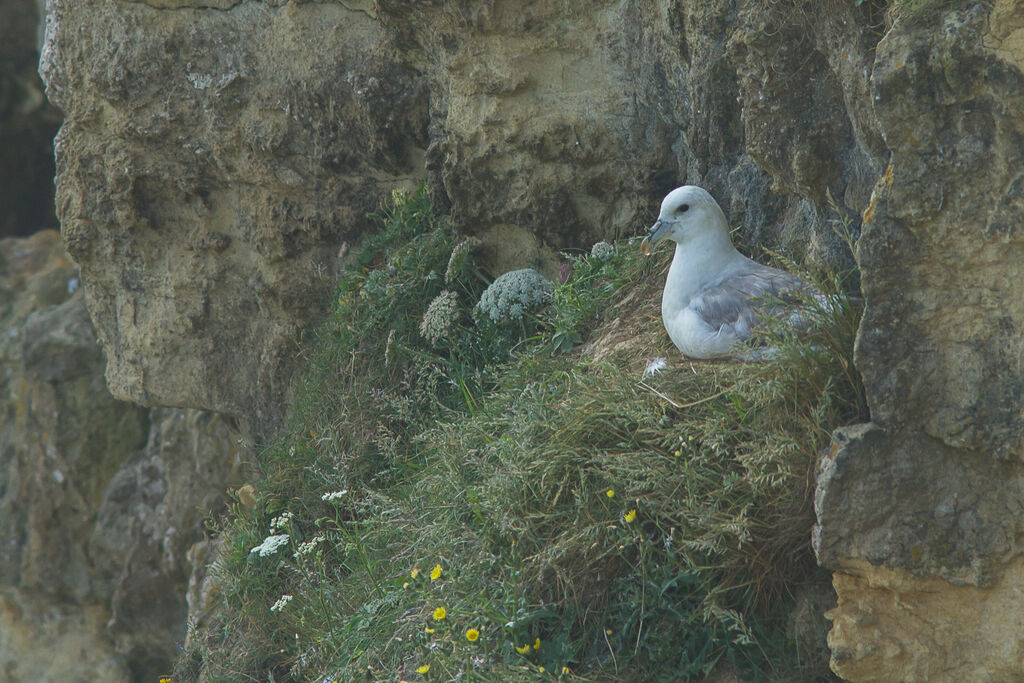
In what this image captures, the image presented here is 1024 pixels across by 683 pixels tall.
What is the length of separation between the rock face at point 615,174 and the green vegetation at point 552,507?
27 cm

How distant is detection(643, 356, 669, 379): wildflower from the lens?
3416mm

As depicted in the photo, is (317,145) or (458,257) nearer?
(458,257)

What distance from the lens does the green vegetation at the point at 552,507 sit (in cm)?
297

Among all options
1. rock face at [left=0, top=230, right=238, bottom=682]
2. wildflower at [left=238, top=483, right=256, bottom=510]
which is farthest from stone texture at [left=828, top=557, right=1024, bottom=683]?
rock face at [left=0, top=230, right=238, bottom=682]

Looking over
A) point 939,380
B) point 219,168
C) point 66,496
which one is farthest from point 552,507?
point 66,496

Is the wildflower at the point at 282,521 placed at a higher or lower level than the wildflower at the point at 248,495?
higher

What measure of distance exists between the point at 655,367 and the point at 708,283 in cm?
33

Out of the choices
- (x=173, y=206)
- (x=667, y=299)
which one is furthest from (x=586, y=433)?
(x=173, y=206)

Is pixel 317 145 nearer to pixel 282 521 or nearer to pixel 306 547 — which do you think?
pixel 282 521

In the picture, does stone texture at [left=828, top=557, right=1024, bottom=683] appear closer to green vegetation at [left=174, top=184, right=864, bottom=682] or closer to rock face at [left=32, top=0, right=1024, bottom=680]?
rock face at [left=32, top=0, right=1024, bottom=680]

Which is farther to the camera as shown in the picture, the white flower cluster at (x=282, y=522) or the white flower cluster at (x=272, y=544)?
the white flower cluster at (x=282, y=522)

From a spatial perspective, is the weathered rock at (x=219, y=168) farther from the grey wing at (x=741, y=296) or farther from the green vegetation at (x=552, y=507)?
the grey wing at (x=741, y=296)

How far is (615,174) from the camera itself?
14.7ft

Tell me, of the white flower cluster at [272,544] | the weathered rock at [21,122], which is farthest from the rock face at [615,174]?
the weathered rock at [21,122]
